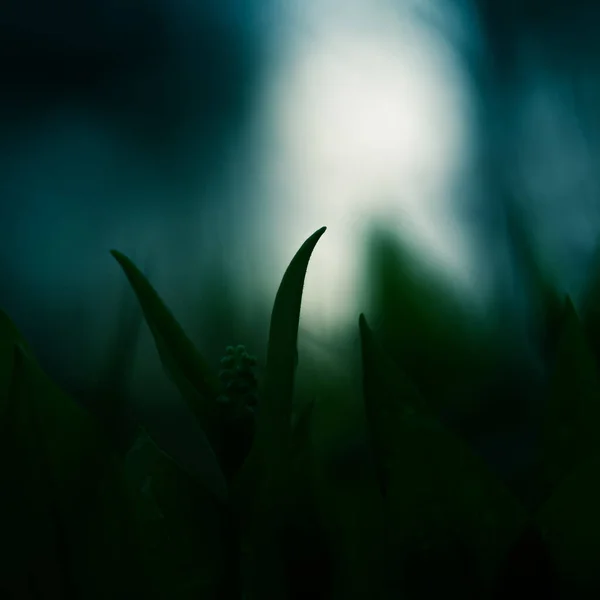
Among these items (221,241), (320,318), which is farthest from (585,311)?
(221,241)

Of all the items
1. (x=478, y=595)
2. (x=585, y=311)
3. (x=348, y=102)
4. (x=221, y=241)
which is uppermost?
(x=348, y=102)

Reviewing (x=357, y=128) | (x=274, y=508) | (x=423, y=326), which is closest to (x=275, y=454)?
(x=274, y=508)

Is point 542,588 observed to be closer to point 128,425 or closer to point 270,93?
point 128,425

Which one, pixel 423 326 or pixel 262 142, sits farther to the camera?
pixel 262 142

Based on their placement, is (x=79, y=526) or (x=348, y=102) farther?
(x=348, y=102)

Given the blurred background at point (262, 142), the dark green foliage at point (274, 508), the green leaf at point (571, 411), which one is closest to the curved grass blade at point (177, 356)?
the dark green foliage at point (274, 508)

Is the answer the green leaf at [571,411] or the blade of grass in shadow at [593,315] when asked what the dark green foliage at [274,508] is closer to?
the green leaf at [571,411]

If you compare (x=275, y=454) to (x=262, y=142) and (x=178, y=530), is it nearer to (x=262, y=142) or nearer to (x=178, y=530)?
(x=178, y=530)
